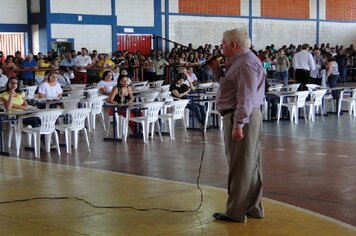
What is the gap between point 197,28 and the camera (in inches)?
1277

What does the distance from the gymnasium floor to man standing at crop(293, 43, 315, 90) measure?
6623mm

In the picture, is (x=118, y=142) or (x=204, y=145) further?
(x=118, y=142)

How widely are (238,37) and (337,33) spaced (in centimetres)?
3410

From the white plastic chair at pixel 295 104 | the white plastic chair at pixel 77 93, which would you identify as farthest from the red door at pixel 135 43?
the white plastic chair at pixel 295 104

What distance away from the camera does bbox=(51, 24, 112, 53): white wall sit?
27.2 m

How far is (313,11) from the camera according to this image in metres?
37.8

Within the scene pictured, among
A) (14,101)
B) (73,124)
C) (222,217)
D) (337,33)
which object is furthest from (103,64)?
(337,33)

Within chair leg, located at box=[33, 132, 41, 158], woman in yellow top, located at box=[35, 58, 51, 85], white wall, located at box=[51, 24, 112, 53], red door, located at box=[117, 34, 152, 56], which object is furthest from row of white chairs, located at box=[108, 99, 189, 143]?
red door, located at box=[117, 34, 152, 56]

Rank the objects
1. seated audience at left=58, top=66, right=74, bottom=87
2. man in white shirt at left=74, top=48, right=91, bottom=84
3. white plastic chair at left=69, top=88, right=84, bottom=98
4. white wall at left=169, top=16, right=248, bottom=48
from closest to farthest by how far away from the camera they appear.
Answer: white plastic chair at left=69, top=88, right=84, bottom=98 → seated audience at left=58, top=66, right=74, bottom=87 → man in white shirt at left=74, top=48, right=91, bottom=84 → white wall at left=169, top=16, right=248, bottom=48

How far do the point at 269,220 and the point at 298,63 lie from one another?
14.2 m

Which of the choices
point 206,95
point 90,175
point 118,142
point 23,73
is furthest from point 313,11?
point 90,175

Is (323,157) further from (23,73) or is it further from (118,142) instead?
(23,73)

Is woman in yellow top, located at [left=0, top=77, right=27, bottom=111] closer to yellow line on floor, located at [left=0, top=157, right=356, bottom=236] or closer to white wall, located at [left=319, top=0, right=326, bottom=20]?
yellow line on floor, located at [left=0, top=157, right=356, bottom=236]

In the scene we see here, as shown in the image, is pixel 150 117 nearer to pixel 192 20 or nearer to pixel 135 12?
pixel 135 12
